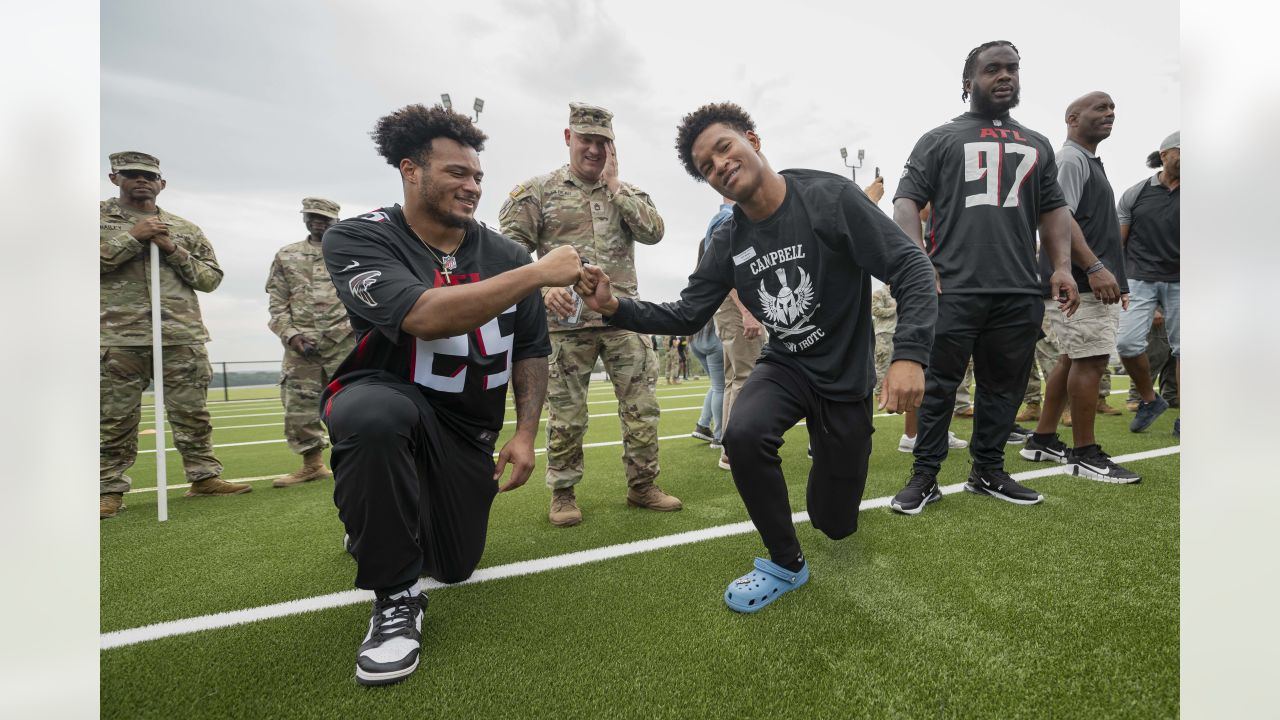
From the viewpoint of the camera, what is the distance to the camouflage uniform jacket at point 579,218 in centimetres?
330

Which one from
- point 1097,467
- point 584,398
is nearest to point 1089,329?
point 1097,467

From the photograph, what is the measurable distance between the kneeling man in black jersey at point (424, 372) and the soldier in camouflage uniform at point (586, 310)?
2.42 feet

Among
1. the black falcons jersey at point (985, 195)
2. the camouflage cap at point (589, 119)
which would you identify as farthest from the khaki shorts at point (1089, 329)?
the camouflage cap at point (589, 119)

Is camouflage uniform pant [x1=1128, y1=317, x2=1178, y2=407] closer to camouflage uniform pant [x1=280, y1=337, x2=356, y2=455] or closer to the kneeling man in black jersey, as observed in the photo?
the kneeling man in black jersey

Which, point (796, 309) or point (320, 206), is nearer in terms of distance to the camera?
point (796, 309)

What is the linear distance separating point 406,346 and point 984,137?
2.98m

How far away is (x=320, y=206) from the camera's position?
201 inches

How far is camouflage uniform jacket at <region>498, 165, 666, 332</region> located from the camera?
10.8ft

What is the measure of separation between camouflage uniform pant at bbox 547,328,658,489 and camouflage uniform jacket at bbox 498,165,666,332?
177mm

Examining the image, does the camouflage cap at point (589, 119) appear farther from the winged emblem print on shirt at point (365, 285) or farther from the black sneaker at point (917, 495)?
the black sneaker at point (917, 495)

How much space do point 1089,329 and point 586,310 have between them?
10.1 ft

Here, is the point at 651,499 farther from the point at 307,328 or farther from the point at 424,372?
the point at 307,328
